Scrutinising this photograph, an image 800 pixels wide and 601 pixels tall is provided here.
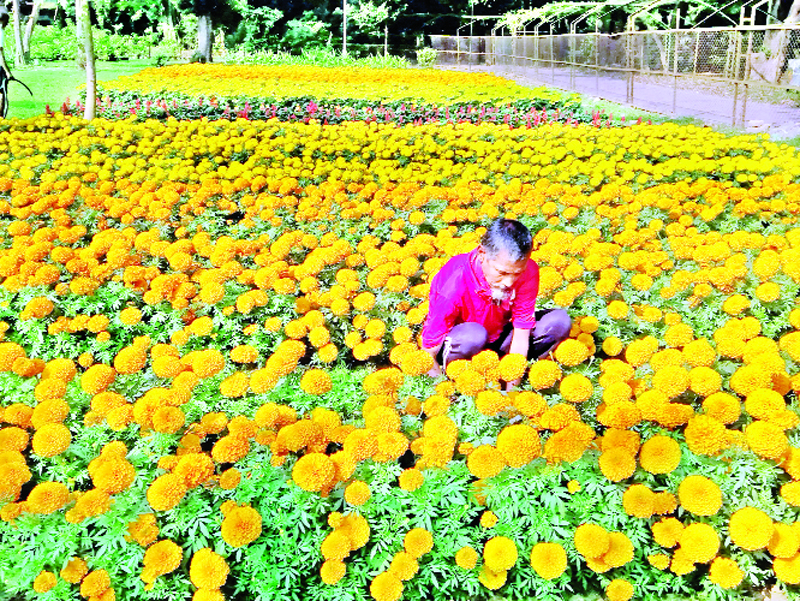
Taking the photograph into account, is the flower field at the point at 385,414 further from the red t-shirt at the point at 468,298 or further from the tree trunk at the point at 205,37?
the tree trunk at the point at 205,37

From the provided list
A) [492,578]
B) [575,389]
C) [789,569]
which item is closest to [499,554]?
[492,578]

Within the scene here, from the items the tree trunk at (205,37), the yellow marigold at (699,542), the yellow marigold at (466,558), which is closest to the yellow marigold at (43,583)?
the yellow marigold at (466,558)

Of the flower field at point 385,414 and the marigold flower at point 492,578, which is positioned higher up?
the flower field at point 385,414

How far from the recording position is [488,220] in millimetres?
4789

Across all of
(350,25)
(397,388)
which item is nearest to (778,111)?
(397,388)

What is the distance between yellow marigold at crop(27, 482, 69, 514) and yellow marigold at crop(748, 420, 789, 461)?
8.10 feet

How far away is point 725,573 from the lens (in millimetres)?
2043

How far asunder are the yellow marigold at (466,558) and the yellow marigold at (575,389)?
0.78 meters

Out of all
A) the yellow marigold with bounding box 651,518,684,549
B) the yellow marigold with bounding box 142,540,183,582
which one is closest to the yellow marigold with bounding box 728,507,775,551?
the yellow marigold with bounding box 651,518,684,549

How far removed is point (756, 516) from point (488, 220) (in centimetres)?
310

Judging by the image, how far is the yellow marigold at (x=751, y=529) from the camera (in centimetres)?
198

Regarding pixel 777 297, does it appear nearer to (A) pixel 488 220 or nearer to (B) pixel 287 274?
(A) pixel 488 220

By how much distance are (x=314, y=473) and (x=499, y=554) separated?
2.25 feet

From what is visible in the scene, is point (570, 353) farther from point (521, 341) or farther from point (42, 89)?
point (42, 89)
